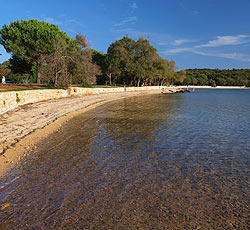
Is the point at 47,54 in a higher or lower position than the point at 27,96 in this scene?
higher

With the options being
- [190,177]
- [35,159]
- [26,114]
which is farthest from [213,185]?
[26,114]

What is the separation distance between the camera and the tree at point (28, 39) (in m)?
34.8

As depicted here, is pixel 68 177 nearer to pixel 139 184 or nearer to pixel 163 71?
pixel 139 184

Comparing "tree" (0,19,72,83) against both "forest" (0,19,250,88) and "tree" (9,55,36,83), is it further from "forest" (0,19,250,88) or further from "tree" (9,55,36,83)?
"tree" (9,55,36,83)

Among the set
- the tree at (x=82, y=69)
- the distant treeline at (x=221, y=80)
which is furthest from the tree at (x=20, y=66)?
the distant treeline at (x=221, y=80)

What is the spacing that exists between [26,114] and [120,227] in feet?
39.2

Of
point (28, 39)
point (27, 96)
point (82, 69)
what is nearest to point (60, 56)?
point (82, 69)

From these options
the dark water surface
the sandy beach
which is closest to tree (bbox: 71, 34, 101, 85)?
the sandy beach

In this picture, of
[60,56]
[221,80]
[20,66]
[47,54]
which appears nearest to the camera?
[60,56]

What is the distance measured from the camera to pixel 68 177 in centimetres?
568

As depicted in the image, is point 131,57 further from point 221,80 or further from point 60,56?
point 221,80

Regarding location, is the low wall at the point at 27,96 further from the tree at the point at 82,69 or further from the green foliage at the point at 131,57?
the green foliage at the point at 131,57

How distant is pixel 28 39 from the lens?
3494 cm

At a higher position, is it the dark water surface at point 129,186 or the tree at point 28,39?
the tree at point 28,39
